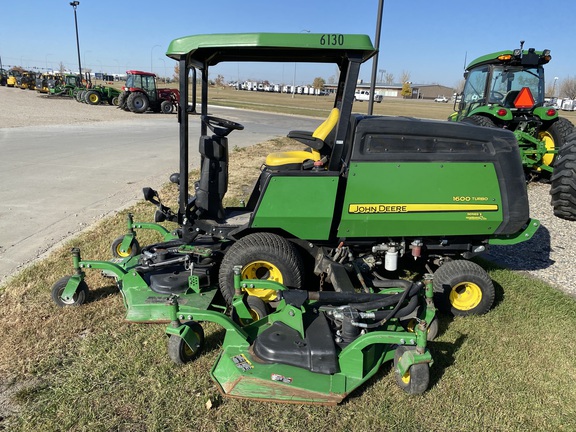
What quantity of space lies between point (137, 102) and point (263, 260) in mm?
22289

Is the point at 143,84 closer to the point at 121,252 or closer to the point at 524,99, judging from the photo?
the point at 524,99

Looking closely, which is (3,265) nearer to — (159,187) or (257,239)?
(257,239)

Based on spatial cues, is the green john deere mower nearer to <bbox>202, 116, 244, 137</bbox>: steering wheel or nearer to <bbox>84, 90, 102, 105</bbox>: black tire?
<bbox>202, 116, 244, 137</bbox>: steering wheel

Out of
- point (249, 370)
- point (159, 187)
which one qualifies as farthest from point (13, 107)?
point (249, 370)

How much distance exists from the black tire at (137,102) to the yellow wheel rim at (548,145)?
19.8m

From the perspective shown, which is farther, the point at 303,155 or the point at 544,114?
the point at 544,114

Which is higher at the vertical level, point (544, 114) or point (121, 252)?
point (544, 114)

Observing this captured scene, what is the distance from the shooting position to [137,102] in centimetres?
2333

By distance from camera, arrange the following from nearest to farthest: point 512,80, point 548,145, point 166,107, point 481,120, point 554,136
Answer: point 481,120 < point 554,136 < point 548,145 < point 512,80 < point 166,107

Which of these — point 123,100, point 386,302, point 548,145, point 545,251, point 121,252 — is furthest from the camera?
point 123,100

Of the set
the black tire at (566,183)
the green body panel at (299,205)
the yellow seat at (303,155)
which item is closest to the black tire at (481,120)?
the black tire at (566,183)

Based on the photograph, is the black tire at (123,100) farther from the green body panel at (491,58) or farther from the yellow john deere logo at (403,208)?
the yellow john deere logo at (403,208)

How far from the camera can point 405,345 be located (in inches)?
112

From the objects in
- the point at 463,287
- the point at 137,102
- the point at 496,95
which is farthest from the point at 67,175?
the point at 137,102
